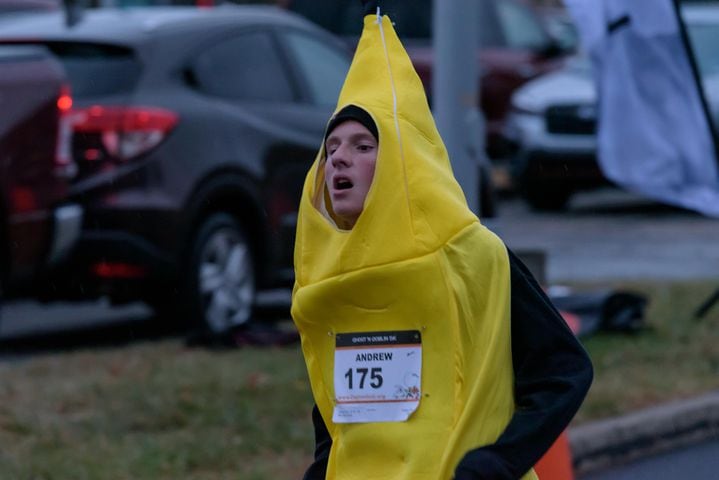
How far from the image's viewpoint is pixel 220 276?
8906mm

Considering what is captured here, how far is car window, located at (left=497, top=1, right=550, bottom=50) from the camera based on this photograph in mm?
19344

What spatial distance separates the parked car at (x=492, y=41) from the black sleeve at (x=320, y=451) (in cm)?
1501

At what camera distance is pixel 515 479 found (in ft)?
→ 9.78

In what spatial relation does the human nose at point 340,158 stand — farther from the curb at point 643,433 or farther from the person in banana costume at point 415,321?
the curb at point 643,433

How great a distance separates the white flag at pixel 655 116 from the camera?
9.30m

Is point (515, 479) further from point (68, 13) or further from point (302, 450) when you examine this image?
point (68, 13)

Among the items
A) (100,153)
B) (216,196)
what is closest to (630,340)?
(216,196)

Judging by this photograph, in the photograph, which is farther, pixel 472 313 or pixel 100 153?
pixel 100 153

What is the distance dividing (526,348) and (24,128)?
5.10 m

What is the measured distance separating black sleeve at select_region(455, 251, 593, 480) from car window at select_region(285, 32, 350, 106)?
22.4ft

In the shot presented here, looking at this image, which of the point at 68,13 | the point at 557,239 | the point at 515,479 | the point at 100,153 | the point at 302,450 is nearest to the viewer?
the point at 515,479

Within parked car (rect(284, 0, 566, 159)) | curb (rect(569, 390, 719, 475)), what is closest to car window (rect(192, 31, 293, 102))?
curb (rect(569, 390, 719, 475))

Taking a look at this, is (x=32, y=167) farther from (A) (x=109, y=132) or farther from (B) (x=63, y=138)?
(A) (x=109, y=132)

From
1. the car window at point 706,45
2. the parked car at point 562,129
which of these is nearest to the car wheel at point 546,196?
the parked car at point 562,129
